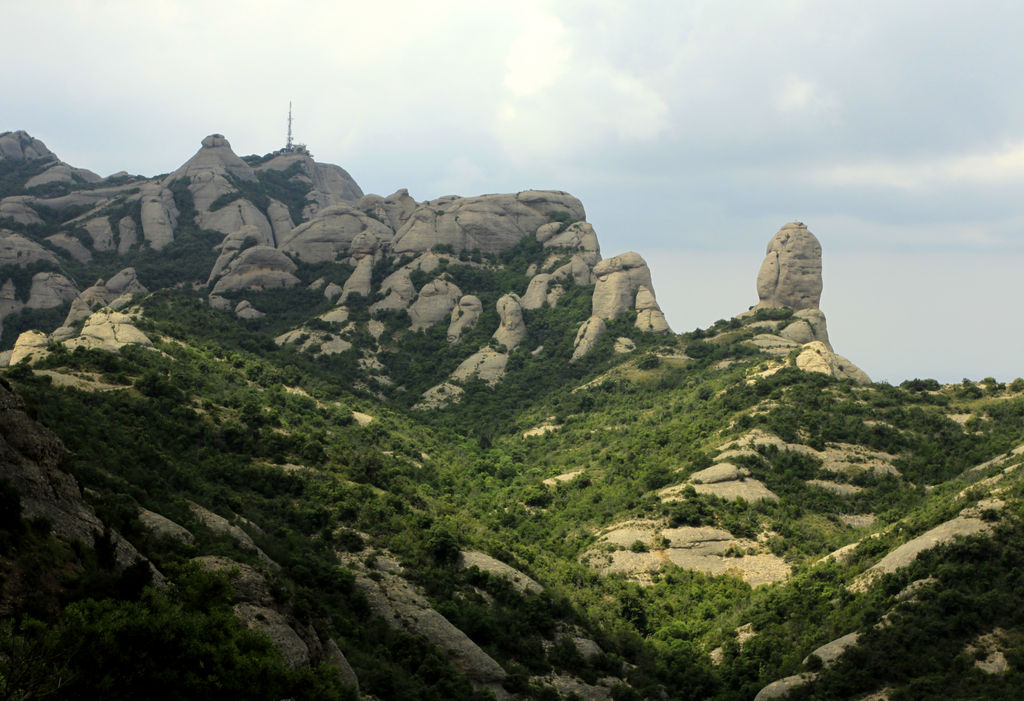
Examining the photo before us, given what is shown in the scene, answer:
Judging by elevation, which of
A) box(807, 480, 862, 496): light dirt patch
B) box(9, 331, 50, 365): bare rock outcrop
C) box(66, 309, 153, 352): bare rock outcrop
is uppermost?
box(66, 309, 153, 352): bare rock outcrop

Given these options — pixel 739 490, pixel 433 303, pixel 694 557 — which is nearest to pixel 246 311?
pixel 433 303

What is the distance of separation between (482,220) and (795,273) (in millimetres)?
57736

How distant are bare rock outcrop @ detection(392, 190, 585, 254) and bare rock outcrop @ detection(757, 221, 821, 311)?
46.6 metres

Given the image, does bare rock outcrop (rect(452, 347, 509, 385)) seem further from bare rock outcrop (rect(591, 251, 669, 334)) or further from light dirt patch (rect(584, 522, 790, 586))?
light dirt patch (rect(584, 522, 790, 586))

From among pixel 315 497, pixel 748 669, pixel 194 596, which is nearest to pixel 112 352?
pixel 315 497

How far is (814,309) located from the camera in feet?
436

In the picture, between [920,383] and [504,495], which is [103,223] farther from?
[920,383]

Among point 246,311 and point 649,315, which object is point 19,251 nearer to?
point 246,311

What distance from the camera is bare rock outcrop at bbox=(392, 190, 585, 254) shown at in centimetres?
15850

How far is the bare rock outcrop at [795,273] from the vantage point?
136750 mm

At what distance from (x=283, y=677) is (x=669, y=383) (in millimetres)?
89325

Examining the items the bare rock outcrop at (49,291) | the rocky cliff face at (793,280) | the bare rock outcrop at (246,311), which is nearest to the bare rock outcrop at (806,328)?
the rocky cliff face at (793,280)

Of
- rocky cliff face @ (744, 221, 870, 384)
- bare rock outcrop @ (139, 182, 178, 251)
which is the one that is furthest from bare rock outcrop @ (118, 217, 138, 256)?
rocky cliff face @ (744, 221, 870, 384)

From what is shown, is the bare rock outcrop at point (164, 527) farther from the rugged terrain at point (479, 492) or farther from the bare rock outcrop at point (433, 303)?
the bare rock outcrop at point (433, 303)
